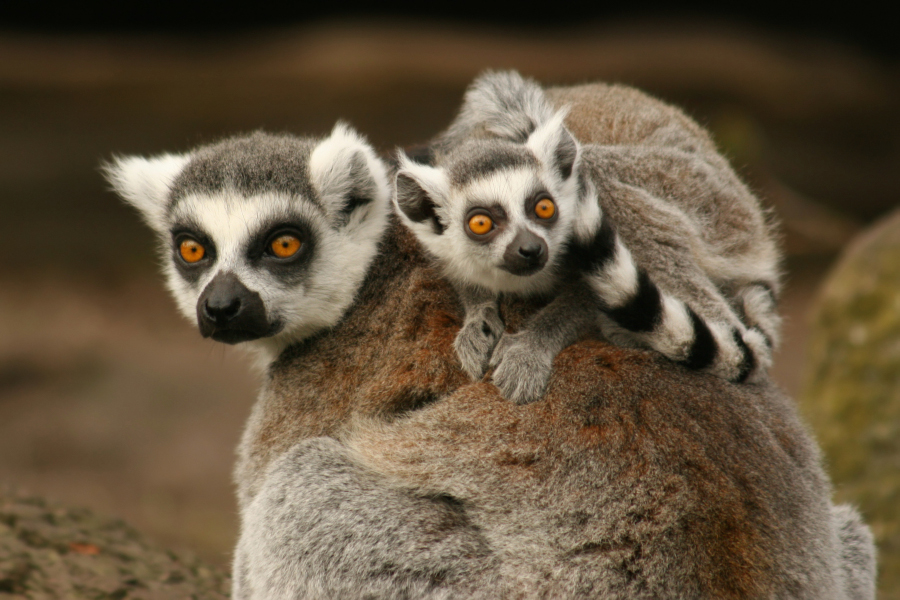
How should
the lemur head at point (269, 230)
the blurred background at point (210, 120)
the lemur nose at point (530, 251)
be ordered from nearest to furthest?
1. the lemur nose at point (530, 251)
2. the lemur head at point (269, 230)
3. the blurred background at point (210, 120)

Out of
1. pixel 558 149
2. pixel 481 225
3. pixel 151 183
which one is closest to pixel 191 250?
pixel 151 183

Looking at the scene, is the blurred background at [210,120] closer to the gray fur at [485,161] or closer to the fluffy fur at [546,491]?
the fluffy fur at [546,491]

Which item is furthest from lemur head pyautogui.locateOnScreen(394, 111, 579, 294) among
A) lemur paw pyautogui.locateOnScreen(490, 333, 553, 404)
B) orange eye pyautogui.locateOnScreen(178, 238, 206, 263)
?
orange eye pyautogui.locateOnScreen(178, 238, 206, 263)

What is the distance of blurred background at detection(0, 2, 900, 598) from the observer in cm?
1031

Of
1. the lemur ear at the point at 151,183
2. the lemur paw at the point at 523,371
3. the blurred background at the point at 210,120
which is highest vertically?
the blurred background at the point at 210,120

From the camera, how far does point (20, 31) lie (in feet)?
40.2

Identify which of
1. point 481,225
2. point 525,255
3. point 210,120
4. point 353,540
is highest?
point 210,120

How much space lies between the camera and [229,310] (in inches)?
138

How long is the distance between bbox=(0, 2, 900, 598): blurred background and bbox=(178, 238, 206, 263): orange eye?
20.8ft

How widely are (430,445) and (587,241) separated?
43.0 inches

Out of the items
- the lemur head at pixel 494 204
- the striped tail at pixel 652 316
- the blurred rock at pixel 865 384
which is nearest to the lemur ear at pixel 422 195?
the lemur head at pixel 494 204

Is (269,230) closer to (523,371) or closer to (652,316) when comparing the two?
(523,371)

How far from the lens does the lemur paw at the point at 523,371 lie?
3.34 m

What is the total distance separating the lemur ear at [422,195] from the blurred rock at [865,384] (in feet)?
12.9
